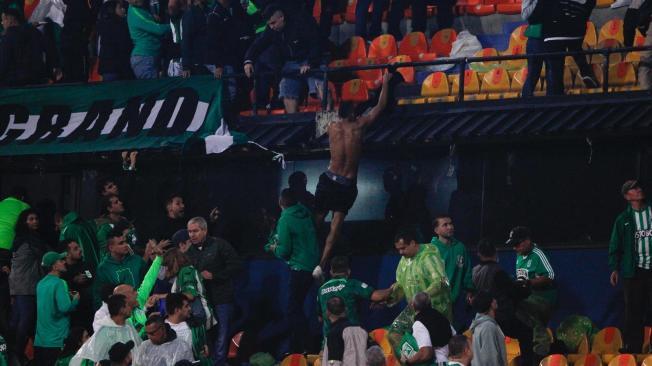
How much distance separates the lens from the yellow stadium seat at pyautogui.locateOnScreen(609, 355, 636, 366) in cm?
1636

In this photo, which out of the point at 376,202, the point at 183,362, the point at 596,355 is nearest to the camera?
the point at 183,362

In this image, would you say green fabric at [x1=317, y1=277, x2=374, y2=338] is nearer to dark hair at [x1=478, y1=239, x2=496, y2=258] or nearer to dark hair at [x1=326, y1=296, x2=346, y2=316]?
dark hair at [x1=326, y1=296, x2=346, y2=316]

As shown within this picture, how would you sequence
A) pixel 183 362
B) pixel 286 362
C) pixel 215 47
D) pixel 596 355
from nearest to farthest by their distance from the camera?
pixel 183 362 → pixel 596 355 → pixel 286 362 → pixel 215 47

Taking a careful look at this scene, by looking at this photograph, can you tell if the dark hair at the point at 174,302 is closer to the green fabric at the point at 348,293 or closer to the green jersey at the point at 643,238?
the green fabric at the point at 348,293

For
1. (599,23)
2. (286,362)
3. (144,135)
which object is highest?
(599,23)

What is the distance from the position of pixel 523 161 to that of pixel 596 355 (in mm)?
2912

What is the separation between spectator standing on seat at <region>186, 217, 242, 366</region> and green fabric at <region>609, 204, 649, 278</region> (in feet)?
13.6

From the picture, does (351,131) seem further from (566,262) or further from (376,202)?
(566,262)

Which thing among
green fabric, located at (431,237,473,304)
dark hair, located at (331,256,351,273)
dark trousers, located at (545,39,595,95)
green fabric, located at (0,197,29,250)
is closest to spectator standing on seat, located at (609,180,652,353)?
green fabric, located at (431,237,473,304)

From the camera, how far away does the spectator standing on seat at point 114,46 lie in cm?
2180

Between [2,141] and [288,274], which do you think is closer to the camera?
[288,274]

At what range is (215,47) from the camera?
2106 cm

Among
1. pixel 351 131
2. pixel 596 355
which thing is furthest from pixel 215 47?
pixel 596 355

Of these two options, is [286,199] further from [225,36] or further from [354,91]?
[225,36]
